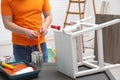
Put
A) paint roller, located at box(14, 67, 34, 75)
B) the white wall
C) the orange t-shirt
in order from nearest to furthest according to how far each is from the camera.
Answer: paint roller, located at box(14, 67, 34, 75), the orange t-shirt, the white wall

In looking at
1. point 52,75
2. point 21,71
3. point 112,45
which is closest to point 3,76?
point 21,71

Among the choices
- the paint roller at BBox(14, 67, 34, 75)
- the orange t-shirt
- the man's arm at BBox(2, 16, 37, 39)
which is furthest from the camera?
the orange t-shirt

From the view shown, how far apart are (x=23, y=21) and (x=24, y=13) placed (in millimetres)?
66

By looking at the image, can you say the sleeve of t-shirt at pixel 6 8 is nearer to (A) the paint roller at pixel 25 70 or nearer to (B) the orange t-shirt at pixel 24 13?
(B) the orange t-shirt at pixel 24 13

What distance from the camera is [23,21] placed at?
5.78 feet

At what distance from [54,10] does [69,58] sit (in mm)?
3036

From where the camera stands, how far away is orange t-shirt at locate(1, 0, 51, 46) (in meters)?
1.70

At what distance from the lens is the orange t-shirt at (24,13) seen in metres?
1.70

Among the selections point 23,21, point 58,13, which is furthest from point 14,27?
point 58,13

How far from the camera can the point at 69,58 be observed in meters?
1.17

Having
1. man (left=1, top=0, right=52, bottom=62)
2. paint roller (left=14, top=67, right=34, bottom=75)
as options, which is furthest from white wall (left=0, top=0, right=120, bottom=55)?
paint roller (left=14, top=67, right=34, bottom=75)

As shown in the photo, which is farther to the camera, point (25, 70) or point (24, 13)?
point (24, 13)

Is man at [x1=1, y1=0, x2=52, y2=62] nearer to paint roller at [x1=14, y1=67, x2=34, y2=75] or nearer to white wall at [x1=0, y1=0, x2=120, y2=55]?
paint roller at [x1=14, y1=67, x2=34, y2=75]

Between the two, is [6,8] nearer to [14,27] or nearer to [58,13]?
[14,27]
